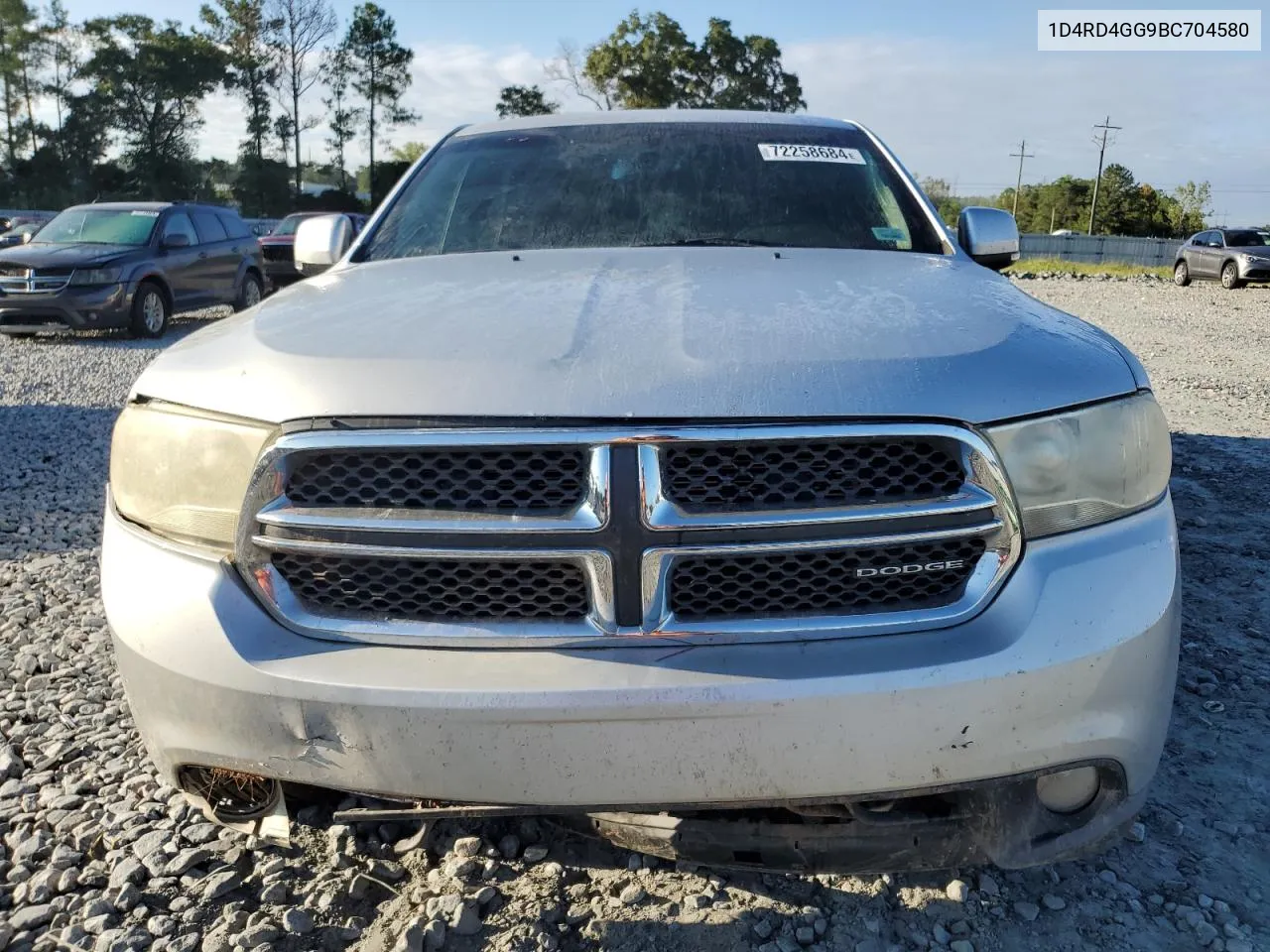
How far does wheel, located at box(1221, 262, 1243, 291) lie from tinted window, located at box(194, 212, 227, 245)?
22418 mm

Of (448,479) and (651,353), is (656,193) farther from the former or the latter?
(448,479)

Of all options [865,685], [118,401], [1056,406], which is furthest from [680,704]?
[118,401]

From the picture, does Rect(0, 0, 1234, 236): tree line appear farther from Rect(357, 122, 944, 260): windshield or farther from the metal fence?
Rect(357, 122, 944, 260): windshield

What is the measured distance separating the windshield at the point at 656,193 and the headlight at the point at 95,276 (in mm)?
9429

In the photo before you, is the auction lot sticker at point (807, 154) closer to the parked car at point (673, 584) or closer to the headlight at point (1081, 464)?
the parked car at point (673, 584)

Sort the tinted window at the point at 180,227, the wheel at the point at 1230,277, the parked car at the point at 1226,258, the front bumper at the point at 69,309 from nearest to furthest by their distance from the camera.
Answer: the front bumper at the point at 69,309
the tinted window at the point at 180,227
the parked car at the point at 1226,258
the wheel at the point at 1230,277

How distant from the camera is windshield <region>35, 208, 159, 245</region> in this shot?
1180 cm

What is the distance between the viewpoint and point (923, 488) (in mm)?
1605

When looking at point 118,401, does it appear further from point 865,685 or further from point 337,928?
point 865,685

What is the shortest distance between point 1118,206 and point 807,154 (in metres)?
79.7

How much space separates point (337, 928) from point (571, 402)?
44.8 inches

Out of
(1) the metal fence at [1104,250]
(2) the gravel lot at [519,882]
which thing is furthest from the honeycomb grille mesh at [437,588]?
(1) the metal fence at [1104,250]

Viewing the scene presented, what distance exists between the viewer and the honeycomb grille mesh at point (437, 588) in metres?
1.58

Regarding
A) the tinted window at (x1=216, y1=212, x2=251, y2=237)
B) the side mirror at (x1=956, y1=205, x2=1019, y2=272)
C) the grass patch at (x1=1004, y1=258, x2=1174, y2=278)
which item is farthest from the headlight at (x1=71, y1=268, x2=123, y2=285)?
the grass patch at (x1=1004, y1=258, x2=1174, y2=278)
